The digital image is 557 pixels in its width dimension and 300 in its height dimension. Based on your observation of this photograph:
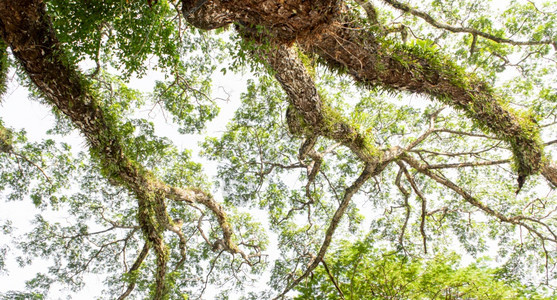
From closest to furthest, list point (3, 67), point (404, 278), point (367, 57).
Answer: point (367, 57), point (3, 67), point (404, 278)

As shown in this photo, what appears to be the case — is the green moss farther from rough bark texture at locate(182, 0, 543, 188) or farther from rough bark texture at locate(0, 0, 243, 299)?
rough bark texture at locate(182, 0, 543, 188)

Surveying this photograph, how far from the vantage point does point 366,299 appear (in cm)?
501

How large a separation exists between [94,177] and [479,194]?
909 centimetres

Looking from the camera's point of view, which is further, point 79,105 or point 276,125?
point 276,125

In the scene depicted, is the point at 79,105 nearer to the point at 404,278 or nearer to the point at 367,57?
the point at 367,57

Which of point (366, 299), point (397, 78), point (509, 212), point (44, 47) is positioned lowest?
point (366, 299)

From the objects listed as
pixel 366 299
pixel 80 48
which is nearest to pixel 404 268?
pixel 366 299

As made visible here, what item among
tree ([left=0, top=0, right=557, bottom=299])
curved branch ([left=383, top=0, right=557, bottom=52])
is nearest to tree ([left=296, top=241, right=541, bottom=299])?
tree ([left=0, top=0, right=557, bottom=299])

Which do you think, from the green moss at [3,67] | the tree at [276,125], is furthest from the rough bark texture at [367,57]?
the green moss at [3,67]

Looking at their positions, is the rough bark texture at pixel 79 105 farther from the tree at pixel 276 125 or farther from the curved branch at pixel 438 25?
the curved branch at pixel 438 25

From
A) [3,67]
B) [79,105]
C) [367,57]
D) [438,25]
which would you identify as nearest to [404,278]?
[367,57]

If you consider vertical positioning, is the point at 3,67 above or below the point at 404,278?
above

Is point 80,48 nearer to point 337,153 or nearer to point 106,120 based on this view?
point 106,120

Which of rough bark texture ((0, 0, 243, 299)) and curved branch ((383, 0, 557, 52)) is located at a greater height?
curved branch ((383, 0, 557, 52))
